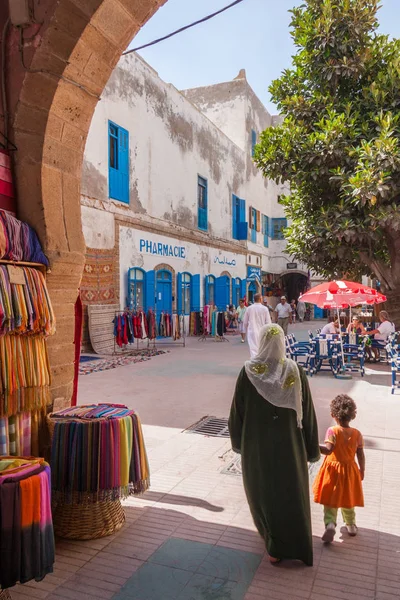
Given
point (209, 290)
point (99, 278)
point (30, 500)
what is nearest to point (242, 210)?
point (209, 290)

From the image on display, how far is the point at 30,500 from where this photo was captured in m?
2.56

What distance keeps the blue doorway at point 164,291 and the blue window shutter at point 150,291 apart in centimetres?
62

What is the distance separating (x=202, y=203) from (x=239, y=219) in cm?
466

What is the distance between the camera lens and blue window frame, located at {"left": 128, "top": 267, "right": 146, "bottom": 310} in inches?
586

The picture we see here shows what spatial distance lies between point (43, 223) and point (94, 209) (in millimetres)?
10017

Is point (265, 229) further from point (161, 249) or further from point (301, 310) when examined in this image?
point (161, 249)

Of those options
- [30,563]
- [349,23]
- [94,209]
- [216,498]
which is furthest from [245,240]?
[30,563]

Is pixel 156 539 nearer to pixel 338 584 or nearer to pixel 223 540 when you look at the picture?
pixel 223 540

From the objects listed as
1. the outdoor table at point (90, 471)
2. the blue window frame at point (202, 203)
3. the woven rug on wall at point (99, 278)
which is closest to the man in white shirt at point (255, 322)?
the woven rug on wall at point (99, 278)

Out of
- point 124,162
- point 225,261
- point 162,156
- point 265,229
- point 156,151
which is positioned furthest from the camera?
point 265,229

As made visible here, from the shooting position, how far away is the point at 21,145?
3.64 m

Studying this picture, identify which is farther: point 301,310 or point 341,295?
point 301,310

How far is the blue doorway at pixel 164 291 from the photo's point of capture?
16844mm

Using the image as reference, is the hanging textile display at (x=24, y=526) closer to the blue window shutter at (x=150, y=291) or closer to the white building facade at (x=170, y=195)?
the white building facade at (x=170, y=195)
